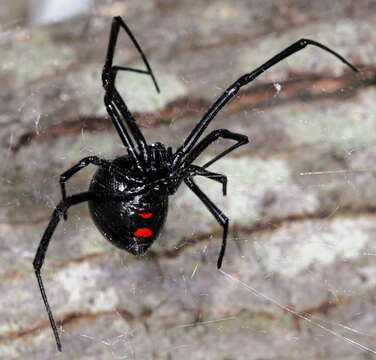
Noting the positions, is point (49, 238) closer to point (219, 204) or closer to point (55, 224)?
point (55, 224)

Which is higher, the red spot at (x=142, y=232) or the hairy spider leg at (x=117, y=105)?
the hairy spider leg at (x=117, y=105)

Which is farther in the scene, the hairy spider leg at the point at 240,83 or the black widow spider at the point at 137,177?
the hairy spider leg at the point at 240,83

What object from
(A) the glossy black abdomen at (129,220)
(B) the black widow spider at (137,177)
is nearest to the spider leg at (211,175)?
(B) the black widow spider at (137,177)

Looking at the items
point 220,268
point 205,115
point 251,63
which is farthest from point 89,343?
point 251,63

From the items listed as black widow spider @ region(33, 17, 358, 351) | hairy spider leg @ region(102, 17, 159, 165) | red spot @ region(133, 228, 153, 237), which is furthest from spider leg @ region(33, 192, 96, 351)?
hairy spider leg @ region(102, 17, 159, 165)

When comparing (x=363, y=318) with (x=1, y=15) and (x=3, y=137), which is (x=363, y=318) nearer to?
(x=3, y=137)

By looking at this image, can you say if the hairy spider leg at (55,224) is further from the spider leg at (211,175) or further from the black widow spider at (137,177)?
the spider leg at (211,175)

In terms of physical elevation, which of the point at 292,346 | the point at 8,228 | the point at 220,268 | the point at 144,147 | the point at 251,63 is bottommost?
the point at 292,346
